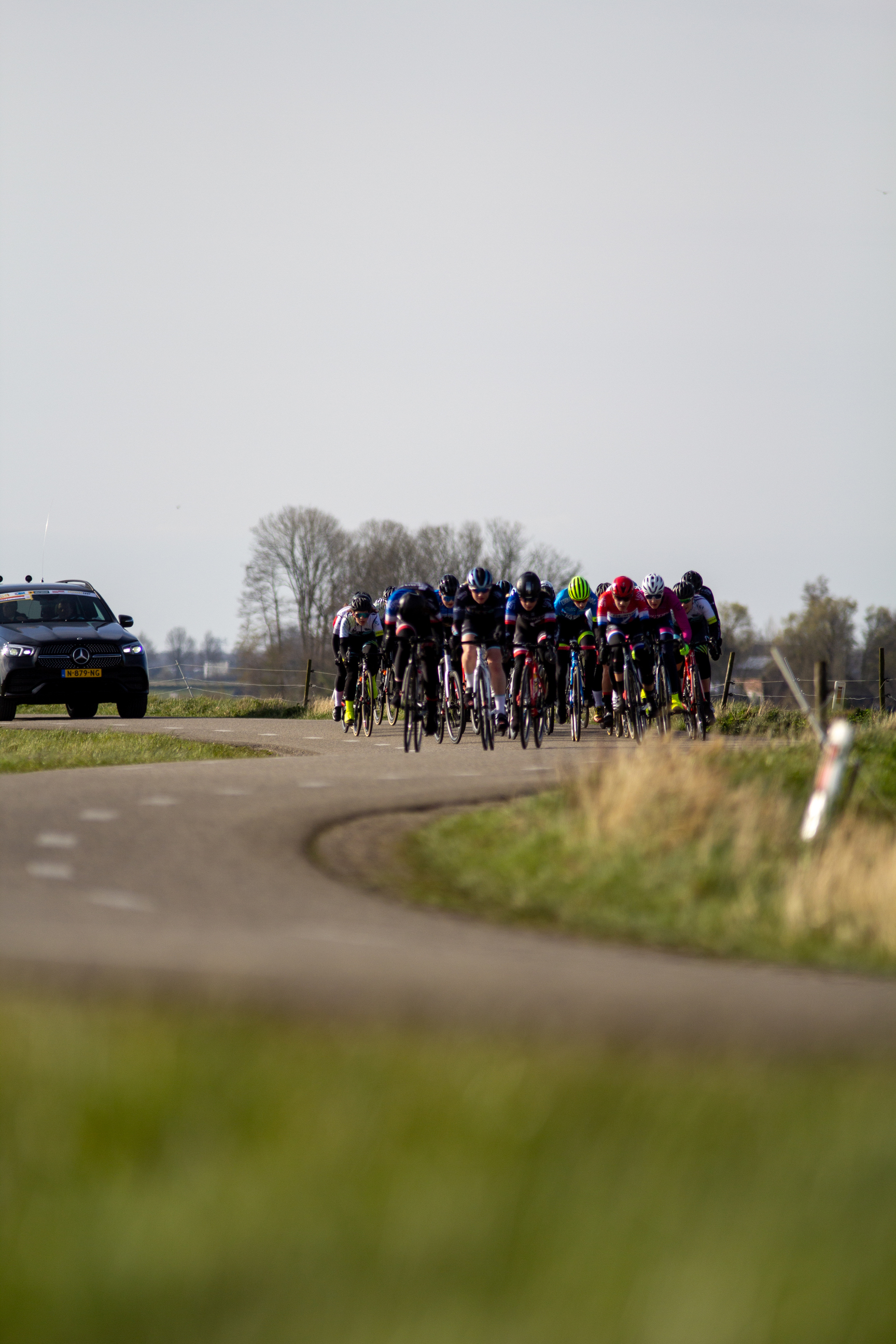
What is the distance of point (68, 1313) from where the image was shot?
12.6 ft

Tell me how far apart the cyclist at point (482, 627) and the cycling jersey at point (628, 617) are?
3.71 feet

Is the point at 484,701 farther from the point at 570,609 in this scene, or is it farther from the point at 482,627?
the point at 570,609

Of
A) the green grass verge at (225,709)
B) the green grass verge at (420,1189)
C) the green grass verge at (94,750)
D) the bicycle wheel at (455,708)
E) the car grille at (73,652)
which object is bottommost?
the green grass verge at (420,1189)

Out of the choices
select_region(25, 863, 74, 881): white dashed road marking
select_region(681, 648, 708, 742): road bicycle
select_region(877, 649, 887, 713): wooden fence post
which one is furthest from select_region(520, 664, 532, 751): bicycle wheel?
select_region(877, 649, 887, 713): wooden fence post

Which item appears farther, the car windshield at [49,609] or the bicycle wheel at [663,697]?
the car windshield at [49,609]

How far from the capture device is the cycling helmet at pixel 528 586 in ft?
54.2

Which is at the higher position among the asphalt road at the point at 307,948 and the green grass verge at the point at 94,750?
the green grass verge at the point at 94,750

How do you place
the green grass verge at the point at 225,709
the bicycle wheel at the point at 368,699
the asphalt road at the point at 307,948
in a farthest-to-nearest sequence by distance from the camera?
the green grass verge at the point at 225,709, the bicycle wheel at the point at 368,699, the asphalt road at the point at 307,948

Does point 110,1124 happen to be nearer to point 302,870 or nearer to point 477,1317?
point 477,1317

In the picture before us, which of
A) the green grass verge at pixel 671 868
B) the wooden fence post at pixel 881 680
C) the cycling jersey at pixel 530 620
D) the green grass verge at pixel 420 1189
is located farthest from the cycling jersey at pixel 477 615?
the wooden fence post at pixel 881 680

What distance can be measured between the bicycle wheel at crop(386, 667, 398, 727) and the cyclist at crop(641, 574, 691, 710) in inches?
171

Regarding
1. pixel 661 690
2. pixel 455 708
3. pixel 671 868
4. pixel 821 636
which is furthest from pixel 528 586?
pixel 821 636

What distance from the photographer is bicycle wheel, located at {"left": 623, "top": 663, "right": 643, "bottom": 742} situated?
1712 cm

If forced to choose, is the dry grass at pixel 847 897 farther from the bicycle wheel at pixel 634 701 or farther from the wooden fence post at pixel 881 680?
the wooden fence post at pixel 881 680
